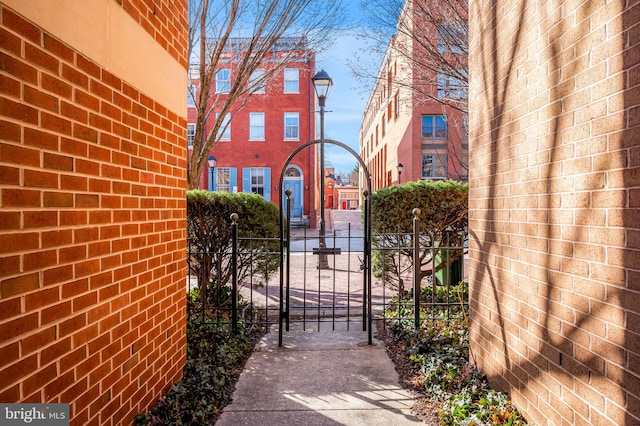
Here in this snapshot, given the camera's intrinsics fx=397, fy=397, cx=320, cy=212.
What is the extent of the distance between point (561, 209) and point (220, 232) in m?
4.41

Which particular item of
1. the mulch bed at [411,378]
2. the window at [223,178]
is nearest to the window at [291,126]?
the window at [223,178]

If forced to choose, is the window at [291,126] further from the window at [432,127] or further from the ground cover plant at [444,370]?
the ground cover plant at [444,370]

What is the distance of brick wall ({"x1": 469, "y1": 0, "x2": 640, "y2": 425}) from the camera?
1.88m

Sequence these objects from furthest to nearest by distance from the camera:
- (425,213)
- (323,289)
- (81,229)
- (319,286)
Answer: (323,289), (425,213), (319,286), (81,229)

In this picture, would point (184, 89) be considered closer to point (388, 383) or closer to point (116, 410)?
point (116, 410)

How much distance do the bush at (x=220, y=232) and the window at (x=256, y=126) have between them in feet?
59.9

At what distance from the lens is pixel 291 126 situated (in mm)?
23391

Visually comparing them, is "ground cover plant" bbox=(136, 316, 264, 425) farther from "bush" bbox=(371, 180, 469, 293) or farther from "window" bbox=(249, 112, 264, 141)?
"window" bbox=(249, 112, 264, 141)

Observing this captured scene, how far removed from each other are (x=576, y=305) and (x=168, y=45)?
3411 mm

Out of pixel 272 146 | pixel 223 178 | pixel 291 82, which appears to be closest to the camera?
pixel 291 82

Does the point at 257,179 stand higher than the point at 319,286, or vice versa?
the point at 257,179

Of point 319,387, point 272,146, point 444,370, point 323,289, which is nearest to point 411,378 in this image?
point 444,370

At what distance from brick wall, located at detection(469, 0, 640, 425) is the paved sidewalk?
0.92 m

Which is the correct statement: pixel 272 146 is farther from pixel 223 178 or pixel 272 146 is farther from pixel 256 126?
pixel 223 178
